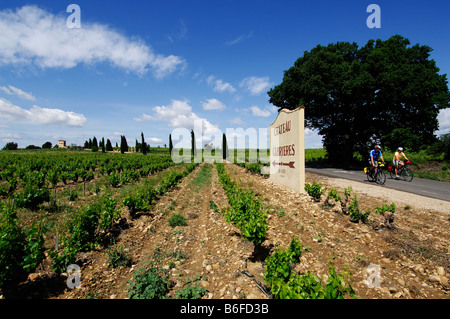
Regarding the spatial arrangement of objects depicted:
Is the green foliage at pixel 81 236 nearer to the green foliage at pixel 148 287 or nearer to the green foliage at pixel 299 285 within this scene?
the green foliage at pixel 148 287

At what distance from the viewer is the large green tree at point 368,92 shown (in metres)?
20.8

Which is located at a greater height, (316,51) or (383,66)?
(316,51)

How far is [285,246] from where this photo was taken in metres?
5.09

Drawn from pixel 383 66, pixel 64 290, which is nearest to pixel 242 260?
pixel 64 290

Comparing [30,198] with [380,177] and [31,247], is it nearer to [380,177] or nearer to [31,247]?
[31,247]

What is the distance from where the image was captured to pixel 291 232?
5.96 m

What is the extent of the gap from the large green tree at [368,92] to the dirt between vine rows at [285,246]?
18.9 metres

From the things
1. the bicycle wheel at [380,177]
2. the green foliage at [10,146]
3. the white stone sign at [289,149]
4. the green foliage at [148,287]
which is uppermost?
the green foliage at [10,146]

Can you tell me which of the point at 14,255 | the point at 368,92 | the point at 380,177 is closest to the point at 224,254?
the point at 14,255

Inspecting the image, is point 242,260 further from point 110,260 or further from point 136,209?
point 136,209

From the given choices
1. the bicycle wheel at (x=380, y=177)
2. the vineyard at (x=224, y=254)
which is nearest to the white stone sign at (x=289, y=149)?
the vineyard at (x=224, y=254)

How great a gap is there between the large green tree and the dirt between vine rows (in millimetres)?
18868
